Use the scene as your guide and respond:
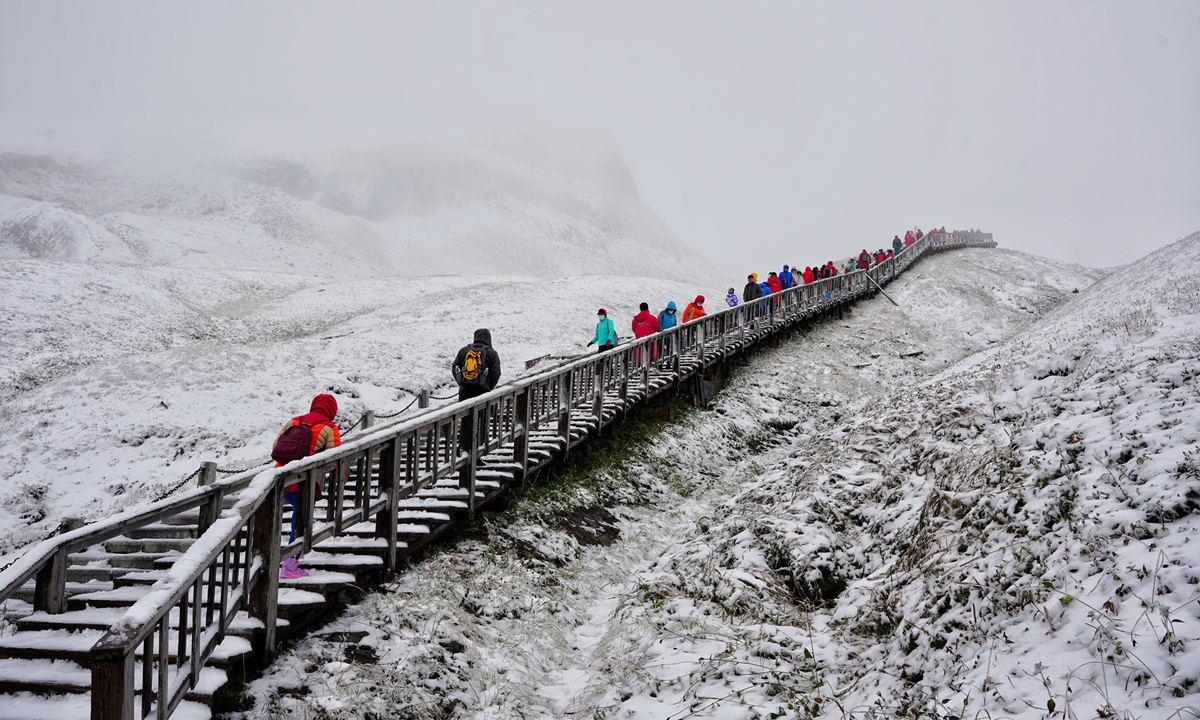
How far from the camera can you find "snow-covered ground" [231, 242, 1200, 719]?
3.83 meters

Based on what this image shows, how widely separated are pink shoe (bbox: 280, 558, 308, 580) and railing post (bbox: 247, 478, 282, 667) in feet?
2.54

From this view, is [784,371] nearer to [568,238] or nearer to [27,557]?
[27,557]

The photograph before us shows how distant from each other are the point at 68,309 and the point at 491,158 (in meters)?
139

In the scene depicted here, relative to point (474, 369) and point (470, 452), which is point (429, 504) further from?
point (474, 369)

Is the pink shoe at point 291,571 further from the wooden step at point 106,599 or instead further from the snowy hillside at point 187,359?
the snowy hillside at point 187,359

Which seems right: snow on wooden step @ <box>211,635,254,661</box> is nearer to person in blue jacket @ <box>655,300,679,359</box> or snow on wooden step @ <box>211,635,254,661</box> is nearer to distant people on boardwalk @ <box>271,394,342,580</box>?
distant people on boardwalk @ <box>271,394,342,580</box>

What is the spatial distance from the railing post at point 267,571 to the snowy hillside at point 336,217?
186 ft

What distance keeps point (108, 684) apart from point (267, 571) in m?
1.94

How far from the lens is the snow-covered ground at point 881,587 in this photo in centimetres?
383

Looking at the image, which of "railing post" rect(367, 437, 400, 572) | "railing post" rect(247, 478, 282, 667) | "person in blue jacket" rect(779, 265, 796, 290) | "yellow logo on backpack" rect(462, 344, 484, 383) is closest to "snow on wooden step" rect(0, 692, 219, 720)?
"railing post" rect(247, 478, 282, 667)

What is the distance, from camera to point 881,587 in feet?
19.0

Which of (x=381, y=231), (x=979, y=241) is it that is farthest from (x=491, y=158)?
(x=979, y=241)

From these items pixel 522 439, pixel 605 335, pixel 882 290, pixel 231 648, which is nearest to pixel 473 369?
pixel 522 439

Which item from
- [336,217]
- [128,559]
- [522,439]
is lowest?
[128,559]
